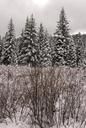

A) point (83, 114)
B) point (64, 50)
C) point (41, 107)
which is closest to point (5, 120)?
point (41, 107)

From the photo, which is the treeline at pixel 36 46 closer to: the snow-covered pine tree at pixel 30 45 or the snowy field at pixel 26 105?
the snow-covered pine tree at pixel 30 45

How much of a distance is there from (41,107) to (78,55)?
41.1 metres

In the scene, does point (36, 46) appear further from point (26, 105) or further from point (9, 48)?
point (26, 105)

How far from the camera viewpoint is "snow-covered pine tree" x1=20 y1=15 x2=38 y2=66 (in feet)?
120

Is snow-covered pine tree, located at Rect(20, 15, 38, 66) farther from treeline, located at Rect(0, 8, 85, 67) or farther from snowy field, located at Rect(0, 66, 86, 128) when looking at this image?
snowy field, located at Rect(0, 66, 86, 128)

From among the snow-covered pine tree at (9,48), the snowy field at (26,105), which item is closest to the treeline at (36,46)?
the snow-covered pine tree at (9,48)

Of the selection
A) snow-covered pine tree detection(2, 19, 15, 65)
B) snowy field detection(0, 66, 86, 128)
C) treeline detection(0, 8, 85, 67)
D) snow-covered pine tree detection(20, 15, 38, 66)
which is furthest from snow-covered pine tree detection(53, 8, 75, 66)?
snowy field detection(0, 66, 86, 128)

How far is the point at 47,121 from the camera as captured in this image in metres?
4.43

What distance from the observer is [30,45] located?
123 feet

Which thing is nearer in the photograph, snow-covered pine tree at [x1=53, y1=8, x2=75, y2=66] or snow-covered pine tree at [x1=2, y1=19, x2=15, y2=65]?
snow-covered pine tree at [x1=53, y1=8, x2=75, y2=66]

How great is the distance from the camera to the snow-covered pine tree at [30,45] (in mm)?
36528

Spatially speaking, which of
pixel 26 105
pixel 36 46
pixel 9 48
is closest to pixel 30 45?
pixel 36 46

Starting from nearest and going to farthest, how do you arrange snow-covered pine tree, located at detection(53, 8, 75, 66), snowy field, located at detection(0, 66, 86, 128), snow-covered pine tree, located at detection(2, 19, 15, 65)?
1. snowy field, located at detection(0, 66, 86, 128)
2. snow-covered pine tree, located at detection(53, 8, 75, 66)
3. snow-covered pine tree, located at detection(2, 19, 15, 65)

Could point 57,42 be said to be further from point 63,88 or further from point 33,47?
point 63,88
